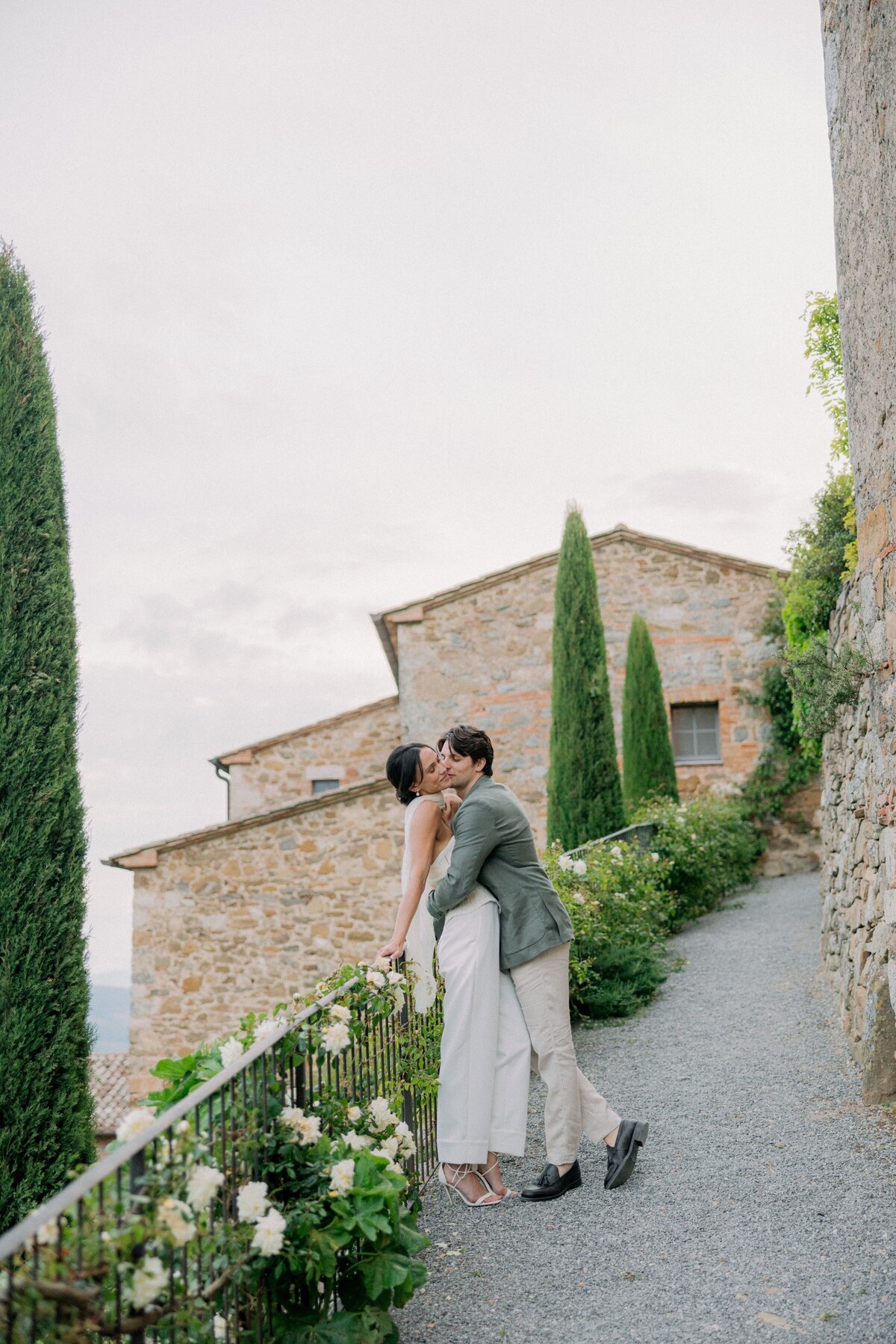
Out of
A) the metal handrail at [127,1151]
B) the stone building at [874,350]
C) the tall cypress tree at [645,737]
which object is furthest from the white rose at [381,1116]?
the tall cypress tree at [645,737]

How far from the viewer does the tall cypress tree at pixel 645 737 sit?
13477 mm

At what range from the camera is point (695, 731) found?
603 inches

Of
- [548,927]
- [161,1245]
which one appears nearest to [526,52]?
[548,927]

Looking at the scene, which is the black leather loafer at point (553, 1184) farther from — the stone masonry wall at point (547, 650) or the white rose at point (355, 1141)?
the stone masonry wall at point (547, 650)

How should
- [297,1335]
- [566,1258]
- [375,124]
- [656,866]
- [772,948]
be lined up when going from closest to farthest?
1. [297,1335]
2. [566,1258]
3. [375,124]
4. [772,948]
5. [656,866]

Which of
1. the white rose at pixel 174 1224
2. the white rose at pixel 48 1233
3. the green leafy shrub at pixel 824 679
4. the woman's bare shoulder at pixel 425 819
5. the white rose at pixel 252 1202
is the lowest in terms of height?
the white rose at pixel 252 1202

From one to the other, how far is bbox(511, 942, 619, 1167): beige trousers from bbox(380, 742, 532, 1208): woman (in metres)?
0.06

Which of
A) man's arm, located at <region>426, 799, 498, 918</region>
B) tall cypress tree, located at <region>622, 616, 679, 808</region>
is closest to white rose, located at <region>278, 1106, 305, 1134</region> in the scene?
man's arm, located at <region>426, 799, 498, 918</region>

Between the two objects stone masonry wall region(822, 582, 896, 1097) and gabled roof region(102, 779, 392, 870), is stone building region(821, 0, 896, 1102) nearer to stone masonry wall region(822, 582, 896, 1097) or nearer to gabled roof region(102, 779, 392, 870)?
stone masonry wall region(822, 582, 896, 1097)

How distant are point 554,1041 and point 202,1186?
200 centimetres

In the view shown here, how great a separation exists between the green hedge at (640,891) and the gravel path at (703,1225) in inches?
42.2

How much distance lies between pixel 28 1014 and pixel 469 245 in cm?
718

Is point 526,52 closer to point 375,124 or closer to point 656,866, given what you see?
point 375,124

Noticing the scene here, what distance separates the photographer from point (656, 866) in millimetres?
9805
